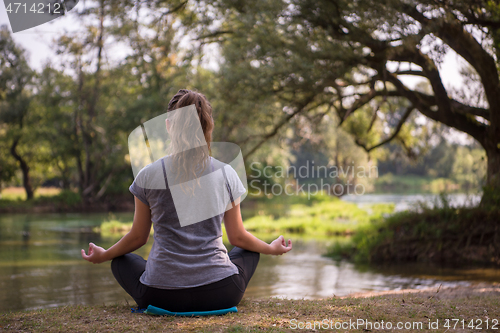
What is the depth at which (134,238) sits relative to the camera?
2836 mm

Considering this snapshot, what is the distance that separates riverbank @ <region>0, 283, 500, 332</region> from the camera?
2607 mm

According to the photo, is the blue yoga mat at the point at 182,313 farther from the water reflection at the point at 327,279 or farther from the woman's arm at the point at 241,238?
Answer: the water reflection at the point at 327,279

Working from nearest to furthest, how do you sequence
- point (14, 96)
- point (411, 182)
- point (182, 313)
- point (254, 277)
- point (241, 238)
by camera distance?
point (182, 313)
point (241, 238)
point (254, 277)
point (14, 96)
point (411, 182)

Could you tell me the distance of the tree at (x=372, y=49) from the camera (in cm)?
751

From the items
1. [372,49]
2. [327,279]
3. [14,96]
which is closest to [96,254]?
[327,279]

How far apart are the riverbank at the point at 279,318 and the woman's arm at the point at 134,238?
403 millimetres

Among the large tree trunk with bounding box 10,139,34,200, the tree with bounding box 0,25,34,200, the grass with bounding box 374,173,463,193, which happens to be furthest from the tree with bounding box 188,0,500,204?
the grass with bounding box 374,173,463,193

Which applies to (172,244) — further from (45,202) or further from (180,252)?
(45,202)

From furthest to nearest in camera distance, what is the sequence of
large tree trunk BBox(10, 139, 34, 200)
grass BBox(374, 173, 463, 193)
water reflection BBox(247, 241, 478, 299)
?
grass BBox(374, 173, 463, 193)
large tree trunk BBox(10, 139, 34, 200)
water reflection BBox(247, 241, 478, 299)

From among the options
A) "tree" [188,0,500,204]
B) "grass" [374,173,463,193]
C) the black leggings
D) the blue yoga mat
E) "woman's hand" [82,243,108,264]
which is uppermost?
"tree" [188,0,500,204]

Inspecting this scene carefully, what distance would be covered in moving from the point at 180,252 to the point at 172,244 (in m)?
0.07

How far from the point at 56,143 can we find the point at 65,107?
2879mm

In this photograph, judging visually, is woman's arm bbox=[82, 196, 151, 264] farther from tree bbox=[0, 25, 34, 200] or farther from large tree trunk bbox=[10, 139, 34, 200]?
large tree trunk bbox=[10, 139, 34, 200]

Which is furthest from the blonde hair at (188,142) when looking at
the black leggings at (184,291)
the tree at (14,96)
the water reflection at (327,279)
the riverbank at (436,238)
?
the tree at (14,96)
